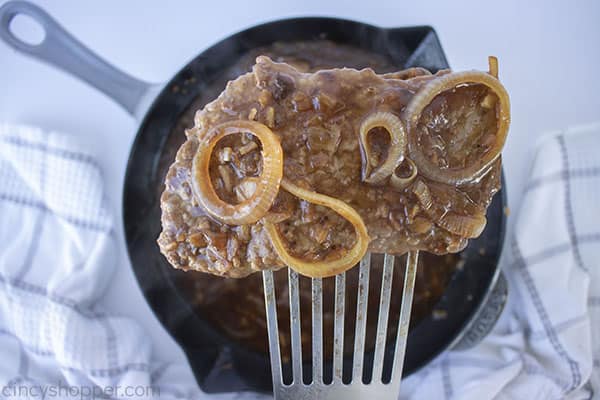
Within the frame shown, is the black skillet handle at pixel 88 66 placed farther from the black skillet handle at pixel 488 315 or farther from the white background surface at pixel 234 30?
the black skillet handle at pixel 488 315

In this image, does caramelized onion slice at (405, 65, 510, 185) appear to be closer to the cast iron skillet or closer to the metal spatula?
the metal spatula

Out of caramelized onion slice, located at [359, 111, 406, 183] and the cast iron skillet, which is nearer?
caramelized onion slice, located at [359, 111, 406, 183]

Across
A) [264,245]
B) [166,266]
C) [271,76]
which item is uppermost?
[271,76]

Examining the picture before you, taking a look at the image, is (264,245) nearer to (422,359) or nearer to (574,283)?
(422,359)

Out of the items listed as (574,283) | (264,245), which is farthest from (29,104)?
(574,283)

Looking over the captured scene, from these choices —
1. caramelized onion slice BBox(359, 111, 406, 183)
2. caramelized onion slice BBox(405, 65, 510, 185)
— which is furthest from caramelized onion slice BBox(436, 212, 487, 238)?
caramelized onion slice BBox(359, 111, 406, 183)

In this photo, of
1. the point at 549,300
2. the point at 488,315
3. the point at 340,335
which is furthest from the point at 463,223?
the point at 549,300

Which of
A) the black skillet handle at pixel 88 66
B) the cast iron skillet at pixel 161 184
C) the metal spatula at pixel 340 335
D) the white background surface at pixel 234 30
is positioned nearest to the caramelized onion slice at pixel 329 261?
the metal spatula at pixel 340 335

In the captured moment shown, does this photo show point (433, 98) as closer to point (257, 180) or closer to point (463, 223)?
Result: point (463, 223)
